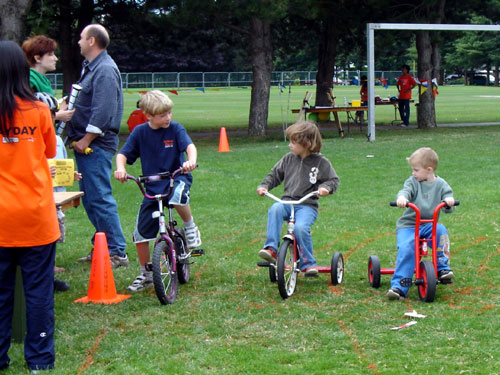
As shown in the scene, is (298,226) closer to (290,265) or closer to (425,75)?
(290,265)

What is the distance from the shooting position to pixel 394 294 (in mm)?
6039

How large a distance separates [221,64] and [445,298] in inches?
2609

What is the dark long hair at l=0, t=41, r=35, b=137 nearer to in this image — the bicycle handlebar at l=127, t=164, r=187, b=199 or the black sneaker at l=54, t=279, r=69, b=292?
the bicycle handlebar at l=127, t=164, r=187, b=199

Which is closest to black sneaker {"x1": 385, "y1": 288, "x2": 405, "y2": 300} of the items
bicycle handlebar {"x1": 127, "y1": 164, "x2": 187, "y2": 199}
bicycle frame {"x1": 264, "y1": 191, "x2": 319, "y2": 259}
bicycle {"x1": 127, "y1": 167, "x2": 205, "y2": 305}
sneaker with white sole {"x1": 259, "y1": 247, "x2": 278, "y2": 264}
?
bicycle frame {"x1": 264, "y1": 191, "x2": 319, "y2": 259}

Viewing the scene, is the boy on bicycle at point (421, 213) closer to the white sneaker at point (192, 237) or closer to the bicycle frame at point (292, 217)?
the bicycle frame at point (292, 217)

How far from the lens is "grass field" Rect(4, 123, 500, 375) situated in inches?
188

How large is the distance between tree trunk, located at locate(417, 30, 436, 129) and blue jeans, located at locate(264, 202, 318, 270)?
60.3ft

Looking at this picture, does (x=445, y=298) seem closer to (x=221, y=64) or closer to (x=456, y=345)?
(x=456, y=345)

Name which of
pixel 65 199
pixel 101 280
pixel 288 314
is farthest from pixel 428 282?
pixel 65 199

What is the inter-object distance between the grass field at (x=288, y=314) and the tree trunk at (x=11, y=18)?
24.5 ft

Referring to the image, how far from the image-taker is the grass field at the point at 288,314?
4.77 metres

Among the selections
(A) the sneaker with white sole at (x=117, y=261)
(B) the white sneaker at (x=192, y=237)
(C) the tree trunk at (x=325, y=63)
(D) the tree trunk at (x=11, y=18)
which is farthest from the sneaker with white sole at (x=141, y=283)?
(C) the tree trunk at (x=325, y=63)

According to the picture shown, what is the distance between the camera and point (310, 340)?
5164 mm

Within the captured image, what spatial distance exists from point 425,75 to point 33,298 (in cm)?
2096
